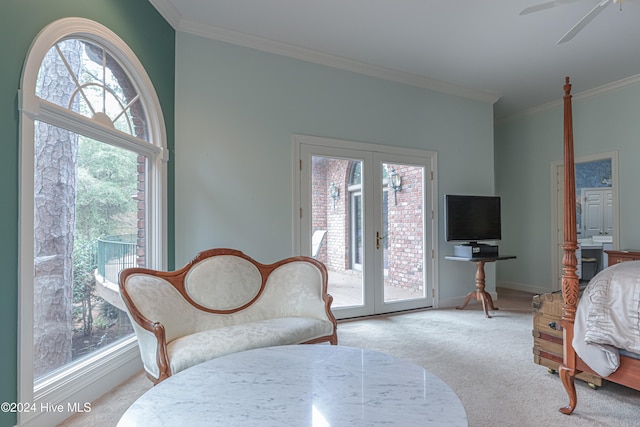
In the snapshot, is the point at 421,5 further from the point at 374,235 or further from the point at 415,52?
the point at 374,235

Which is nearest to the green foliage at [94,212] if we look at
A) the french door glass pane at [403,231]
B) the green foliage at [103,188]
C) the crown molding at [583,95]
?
the green foliage at [103,188]

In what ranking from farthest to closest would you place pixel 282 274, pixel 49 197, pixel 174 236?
pixel 174 236, pixel 282 274, pixel 49 197

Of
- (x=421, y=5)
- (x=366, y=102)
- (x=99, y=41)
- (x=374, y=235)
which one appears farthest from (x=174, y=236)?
(x=421, y=5)

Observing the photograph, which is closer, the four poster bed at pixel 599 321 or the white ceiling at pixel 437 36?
the four poster bed at pixel 599 321

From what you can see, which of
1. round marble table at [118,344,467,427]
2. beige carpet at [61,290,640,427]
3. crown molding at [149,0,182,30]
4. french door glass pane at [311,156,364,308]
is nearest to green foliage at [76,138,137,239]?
beige carpet at [61,290,640,427]

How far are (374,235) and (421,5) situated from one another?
2.36 meters

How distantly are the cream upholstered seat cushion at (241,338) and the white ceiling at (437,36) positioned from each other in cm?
257

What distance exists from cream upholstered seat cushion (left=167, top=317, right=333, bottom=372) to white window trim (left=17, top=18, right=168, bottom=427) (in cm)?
63

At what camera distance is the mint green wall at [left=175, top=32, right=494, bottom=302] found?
3.19 meters

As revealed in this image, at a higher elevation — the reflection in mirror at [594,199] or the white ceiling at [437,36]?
the white ceiling at [437,36]

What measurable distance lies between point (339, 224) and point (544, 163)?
11.9 ft

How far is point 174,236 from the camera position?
3.11 meters

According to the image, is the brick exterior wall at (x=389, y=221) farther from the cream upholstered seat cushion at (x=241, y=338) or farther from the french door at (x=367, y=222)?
the cream upholstered seat cushion at (x=241, y=338)

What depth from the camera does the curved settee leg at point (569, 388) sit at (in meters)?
1.95
